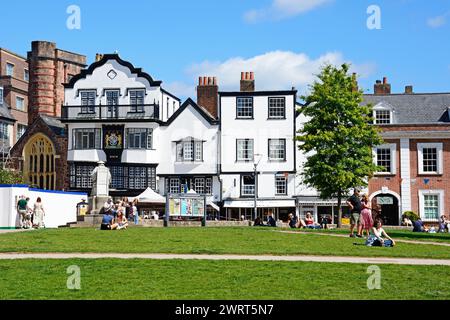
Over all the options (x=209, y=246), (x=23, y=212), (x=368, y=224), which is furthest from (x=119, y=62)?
(x=209, y=246)

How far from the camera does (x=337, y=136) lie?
141 feet

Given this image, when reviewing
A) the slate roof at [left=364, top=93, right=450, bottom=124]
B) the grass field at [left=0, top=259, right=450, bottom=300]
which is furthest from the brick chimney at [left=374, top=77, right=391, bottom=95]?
the grass field at [left=0, top=259, right=450, bottom=300]

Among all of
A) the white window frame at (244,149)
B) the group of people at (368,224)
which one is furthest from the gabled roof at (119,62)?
the group of people at (368,224)

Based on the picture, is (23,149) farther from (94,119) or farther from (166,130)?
(166,130)

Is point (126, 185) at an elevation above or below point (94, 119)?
below

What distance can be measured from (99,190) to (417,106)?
93.3 ft

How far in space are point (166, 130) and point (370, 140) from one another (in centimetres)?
1957

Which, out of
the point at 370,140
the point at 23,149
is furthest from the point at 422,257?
the point at 23,149

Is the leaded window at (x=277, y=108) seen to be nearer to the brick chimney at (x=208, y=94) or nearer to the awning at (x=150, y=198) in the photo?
the brick chimney at (x=208, y=94)

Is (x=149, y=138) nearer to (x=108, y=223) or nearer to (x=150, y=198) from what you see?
(x=150, y=198)

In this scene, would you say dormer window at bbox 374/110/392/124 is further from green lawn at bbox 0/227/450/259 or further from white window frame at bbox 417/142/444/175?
green lawn at bbox 0/227/450/259

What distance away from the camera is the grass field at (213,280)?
11594 millimetres

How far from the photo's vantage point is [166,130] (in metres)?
56.4
